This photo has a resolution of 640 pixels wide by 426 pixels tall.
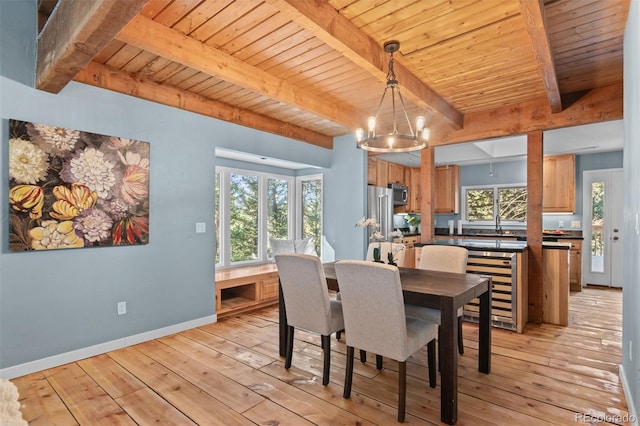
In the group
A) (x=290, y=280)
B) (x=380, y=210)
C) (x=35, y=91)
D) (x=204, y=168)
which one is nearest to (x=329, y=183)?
(x=380, y=210)

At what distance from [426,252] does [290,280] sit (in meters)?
1.49

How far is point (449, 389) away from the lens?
2000 millimetres

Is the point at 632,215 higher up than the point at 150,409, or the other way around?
the point at 632,215

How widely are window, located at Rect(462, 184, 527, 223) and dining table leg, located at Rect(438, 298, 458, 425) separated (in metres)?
5.48

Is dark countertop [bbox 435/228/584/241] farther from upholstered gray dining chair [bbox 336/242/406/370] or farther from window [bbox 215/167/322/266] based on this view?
upholstered gray dining chair [bbox 336/242/406/370]

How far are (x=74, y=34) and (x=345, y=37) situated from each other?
63.5 inches

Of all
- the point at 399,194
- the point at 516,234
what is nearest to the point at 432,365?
the point at 399,194

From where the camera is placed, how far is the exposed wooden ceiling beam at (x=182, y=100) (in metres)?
2.98

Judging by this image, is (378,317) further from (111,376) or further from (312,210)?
(312,210)

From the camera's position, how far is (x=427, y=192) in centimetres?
460

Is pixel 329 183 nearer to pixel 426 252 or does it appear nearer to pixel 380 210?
pixel 380 210

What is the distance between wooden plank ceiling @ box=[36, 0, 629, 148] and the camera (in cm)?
207

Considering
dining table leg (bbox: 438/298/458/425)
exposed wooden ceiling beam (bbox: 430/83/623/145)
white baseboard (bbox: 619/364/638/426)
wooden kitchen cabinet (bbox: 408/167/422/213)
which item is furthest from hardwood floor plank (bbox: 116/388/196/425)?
wooden kitchen cabinet (bbox: 408/167/422/213)

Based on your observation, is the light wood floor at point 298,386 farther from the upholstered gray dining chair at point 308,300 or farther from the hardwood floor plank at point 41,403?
the upholstered gray dining chair at point 308,300
